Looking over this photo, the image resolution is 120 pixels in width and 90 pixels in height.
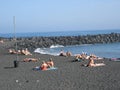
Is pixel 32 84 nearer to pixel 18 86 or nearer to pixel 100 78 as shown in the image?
pixel 18 86

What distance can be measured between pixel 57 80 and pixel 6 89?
3.31 meters

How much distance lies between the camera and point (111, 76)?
2019 centimetres

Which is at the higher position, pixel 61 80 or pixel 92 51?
pixel 61 80

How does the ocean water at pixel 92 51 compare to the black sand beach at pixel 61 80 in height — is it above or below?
below

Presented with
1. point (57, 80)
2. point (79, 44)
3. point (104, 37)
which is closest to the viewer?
point (57, 80)

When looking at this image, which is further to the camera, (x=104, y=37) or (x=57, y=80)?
(x=104, y=37)

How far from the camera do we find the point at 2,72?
24094mm

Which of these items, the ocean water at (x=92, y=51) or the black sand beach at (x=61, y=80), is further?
the ocean water at (x=92, y=51)

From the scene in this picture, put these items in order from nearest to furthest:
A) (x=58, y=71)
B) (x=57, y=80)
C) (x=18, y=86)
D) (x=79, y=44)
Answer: (x=18, y=86) → (x=57, y=80) → (x=58, y=71) → (x=79, y=44)

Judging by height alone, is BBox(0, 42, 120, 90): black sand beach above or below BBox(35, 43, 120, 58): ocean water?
above

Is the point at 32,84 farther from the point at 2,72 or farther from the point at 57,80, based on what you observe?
the point at 2,72

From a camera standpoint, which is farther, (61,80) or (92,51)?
(92,51)

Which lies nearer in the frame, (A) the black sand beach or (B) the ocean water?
(A) the black sand beach

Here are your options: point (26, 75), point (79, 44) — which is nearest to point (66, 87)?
point (26, 75)
